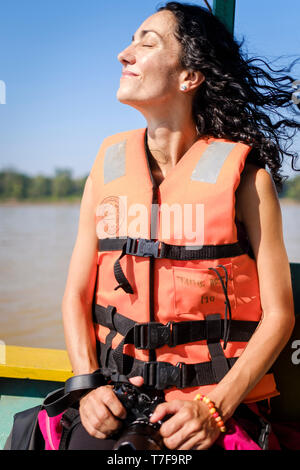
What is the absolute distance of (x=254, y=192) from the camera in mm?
1770

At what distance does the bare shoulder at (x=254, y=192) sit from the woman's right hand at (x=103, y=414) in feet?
2.69

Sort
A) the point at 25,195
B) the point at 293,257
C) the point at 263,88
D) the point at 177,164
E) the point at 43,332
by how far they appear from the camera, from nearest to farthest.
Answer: the point at 177,164 < the point at 263,88 < the point at 43,332 < the point at 293,257 < the point at 25,195

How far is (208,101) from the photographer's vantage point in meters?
2.03

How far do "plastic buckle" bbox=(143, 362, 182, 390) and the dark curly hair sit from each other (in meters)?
0.87

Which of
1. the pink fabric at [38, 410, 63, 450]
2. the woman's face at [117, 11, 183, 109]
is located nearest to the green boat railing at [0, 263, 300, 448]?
the pink fabric at [38, 410, 63, 450]

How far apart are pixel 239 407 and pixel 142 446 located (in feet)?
1.50

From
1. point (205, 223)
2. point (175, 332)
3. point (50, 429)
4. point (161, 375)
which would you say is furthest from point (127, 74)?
point (50, 429)

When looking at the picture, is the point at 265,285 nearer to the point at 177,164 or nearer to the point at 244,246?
the point at 244,246

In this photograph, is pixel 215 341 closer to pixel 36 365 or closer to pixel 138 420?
pixel 138 420

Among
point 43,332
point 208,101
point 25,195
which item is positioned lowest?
point 43,332

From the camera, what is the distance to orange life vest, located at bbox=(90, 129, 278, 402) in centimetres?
172

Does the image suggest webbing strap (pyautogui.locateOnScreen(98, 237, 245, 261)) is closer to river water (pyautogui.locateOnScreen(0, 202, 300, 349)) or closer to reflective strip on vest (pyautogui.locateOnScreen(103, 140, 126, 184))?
reflective strip on vest (pyautogui.locateOnScreen(103, 140, 126, 184))

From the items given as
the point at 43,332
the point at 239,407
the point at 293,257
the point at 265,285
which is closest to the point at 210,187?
the point at 265,285

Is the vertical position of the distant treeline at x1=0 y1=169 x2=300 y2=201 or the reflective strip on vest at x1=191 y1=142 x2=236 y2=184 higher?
the distant treeline at x1=0 y1=169 x2=300 y2=201
